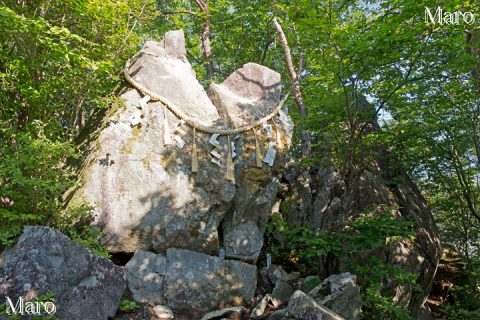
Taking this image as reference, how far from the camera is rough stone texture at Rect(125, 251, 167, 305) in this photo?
200 inches

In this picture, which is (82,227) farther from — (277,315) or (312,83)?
(312,83)

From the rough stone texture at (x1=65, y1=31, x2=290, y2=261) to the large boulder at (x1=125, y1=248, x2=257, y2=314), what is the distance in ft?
0.71

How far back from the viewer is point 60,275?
399 centimetres

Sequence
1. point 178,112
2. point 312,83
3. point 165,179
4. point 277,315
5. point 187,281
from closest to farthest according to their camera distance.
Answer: point 277,315
point 187,281
point 165,179
point 178,112
point 312,83

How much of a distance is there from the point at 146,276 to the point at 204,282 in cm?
95

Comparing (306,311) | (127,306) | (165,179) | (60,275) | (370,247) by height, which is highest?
(165,179)

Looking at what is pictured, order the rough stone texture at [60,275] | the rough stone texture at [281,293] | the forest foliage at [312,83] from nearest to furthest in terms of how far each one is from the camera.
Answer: the rough stone texture at [60,275]
the forest foliage at [312,83]
the rough stone texture at [281,293]

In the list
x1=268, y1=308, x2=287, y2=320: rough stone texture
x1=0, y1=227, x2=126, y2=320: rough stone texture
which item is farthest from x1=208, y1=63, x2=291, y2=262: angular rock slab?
x1=0, y1=227, x2=126, y2=320: rough stone texture

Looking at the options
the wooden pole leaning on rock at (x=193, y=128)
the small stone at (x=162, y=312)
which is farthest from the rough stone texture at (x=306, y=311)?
the wooden pole leaning on rock at (x=193, y=128)

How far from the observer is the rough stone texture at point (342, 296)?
5070 millimetres

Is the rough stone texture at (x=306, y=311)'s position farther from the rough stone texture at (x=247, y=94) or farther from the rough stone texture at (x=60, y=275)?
the rough stone texture at (x=247, y=94)

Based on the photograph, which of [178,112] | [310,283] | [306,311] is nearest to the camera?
[306,311]

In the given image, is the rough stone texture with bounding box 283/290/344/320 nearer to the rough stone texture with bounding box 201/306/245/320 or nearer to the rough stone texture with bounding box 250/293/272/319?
the rough stone texture with bounding box 250/293/272/319

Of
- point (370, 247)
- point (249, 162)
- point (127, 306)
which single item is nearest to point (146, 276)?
point (127, 306)
